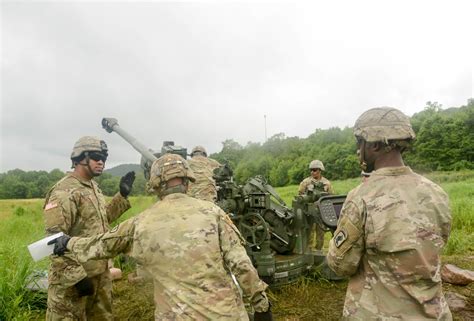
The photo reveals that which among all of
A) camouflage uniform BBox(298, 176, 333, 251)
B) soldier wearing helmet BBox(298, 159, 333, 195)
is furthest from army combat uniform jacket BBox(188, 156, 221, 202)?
soldier wearing helmet BBox(298, 159, 333, 195)

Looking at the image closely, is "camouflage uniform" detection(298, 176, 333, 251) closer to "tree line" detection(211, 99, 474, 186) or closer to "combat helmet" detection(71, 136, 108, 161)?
"combat helmet" detection(71, 136, 108, 161)

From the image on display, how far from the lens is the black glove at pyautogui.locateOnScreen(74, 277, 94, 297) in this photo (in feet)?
12.3

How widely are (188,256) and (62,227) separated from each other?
1.62m

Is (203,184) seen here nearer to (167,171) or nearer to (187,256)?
(167,171)

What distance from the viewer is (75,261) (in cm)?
372

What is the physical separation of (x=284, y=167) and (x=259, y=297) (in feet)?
133

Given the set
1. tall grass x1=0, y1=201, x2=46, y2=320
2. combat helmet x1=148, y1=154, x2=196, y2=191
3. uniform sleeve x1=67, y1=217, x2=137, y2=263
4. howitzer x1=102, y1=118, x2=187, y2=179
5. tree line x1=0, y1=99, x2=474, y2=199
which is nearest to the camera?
uniform sleeve x1=67, y1=217, x2=137, y2=263

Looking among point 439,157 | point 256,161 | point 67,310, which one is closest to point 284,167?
point 256,161

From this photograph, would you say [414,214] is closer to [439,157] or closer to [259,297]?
[259,297]

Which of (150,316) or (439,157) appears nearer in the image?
(150,316)

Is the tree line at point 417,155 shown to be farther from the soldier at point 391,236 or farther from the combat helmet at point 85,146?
the soldier at point 391,236

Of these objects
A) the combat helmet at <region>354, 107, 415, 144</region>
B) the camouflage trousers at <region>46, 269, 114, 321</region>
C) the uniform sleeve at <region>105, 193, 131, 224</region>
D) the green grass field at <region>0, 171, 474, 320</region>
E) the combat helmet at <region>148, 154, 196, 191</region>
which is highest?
the combat helmet at <region>354, 107, 415, 144</region>

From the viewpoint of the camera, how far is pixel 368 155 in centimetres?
254

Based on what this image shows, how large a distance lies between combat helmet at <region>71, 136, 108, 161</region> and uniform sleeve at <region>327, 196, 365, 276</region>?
2599 millimetres
